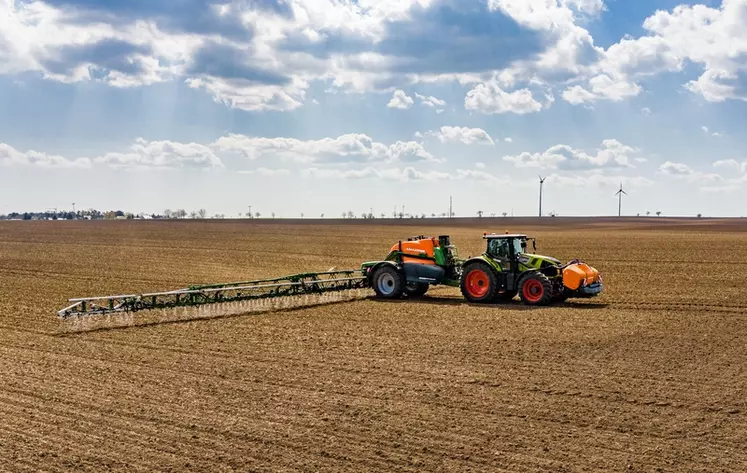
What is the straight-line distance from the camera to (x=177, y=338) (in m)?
15.7

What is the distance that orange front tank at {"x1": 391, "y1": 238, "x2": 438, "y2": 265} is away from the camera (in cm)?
2200

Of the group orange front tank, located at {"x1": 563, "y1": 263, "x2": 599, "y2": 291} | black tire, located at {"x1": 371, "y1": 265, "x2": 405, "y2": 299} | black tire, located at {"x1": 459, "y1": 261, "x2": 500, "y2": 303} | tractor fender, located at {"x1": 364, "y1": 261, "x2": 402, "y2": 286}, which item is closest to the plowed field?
black tire, located at {"x1": 459, "y1": 261, "x2": 500, "y2": 303}

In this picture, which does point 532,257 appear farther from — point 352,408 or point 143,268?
point 143,268

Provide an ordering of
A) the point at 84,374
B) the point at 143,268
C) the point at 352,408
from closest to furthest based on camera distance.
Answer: the point at 352,408, the point at 84,374, the point at 143,268

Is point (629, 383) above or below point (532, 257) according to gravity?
below

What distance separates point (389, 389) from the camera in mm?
11406

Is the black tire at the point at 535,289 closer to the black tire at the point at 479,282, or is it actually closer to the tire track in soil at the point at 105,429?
the black tire at the point at 479,282

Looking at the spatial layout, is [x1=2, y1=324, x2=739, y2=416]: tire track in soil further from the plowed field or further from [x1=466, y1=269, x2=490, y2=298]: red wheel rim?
[x1=466, y1=269, x2=490, y2=298]: red wheel rim

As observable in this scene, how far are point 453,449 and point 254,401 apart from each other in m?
3.32

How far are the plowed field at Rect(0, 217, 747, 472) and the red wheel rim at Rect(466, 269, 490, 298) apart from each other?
0.70 meters

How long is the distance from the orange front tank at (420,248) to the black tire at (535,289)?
9.83 ft

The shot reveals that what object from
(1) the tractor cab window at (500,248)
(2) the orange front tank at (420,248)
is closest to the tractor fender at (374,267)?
(2) the orange front tank at (420,248)

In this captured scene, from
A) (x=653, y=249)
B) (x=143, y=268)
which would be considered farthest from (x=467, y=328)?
(x=653, y=249)

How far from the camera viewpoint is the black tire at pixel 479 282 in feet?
66.4
